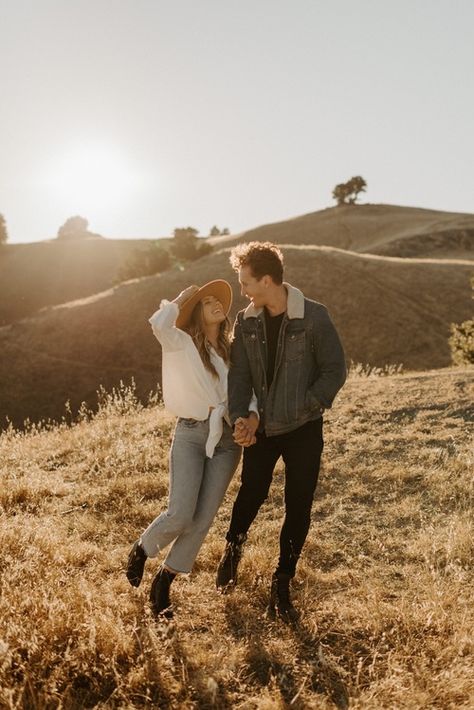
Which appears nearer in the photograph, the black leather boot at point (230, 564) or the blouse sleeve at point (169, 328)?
the blouse sleeve at point (169, 328)

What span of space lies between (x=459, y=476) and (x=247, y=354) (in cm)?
423

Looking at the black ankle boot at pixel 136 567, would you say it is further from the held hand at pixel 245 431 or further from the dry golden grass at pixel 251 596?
the held hand at pixel 245 431

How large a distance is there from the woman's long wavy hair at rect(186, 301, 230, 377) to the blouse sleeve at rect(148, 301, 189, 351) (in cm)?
19

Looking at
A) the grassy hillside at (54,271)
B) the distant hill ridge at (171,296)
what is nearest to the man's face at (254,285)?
the distant hill ridge at (171,296)

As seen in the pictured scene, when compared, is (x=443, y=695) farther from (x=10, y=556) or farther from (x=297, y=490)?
(x=10, y=556)

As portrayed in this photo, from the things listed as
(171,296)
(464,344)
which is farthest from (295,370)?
(171,296)

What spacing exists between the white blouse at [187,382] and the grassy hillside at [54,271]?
2126 inches

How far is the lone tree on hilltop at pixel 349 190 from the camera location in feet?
330

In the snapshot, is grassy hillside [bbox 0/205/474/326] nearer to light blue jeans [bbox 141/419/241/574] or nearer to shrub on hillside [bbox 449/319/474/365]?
shrub on hillside [bbox 449/319/474/365]

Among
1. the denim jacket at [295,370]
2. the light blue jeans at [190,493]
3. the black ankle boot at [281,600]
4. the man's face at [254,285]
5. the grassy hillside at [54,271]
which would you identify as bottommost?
the black ankle boot at [281,600]

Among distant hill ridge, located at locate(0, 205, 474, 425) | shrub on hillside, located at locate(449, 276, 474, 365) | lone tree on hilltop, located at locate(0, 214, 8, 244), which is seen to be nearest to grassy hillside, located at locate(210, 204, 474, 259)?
distant hill ridge, located at locate(0, 205, 474, 425)

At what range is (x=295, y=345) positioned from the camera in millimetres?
4406

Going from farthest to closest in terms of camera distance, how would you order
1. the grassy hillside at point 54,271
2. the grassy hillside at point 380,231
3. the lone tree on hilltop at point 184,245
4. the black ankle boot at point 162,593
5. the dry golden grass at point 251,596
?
the grassy hillside at point 380,231, the grassy hillside at point 54,271, the lone tree on hilltop at point 184,245, the black ankle boot at point 162,593, the dry golden grass at point 251,596

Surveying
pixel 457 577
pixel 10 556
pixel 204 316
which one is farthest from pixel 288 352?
pixel 10 556
